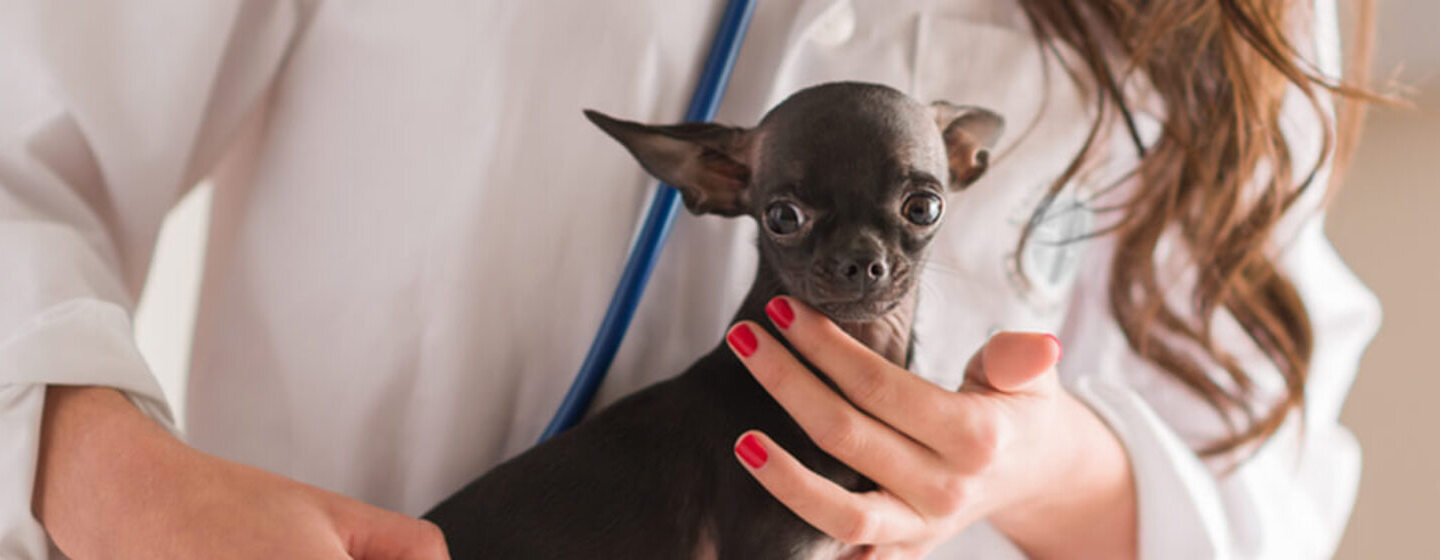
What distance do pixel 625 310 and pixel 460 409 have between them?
0.19m

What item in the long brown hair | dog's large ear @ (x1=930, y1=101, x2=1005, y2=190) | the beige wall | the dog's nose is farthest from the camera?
the beige wall

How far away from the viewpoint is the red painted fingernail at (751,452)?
1.90 ft

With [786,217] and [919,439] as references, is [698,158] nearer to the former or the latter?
[786,217]

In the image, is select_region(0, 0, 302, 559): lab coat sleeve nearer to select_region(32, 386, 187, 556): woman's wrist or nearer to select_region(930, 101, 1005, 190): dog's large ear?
select_region(32, 386, 187, 556): woman's wrist

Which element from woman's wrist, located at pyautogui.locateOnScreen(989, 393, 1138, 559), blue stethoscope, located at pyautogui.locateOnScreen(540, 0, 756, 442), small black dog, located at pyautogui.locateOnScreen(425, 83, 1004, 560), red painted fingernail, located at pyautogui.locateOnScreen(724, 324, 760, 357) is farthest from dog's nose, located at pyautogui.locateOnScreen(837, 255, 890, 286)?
woman's wrist, located at pyautogui.locateOnScreen(989, 393, 1138, 559)

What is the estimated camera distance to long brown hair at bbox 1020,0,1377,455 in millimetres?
919

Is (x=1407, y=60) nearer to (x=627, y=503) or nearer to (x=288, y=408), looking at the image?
(x=627, y=503)

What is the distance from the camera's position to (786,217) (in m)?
0.55

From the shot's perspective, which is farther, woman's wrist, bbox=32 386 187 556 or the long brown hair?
the long brown hair

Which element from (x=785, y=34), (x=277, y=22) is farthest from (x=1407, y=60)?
(x=277, y=22)

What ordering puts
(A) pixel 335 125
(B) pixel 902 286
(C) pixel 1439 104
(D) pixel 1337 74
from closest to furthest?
1. (B) pixel 902 286
2. (A) pixel 335 125
3. (D) pixel 1337 74
4. (C) pixel 1439 104

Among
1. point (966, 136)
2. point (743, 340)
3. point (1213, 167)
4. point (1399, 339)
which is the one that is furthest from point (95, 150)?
point (1399, 339)

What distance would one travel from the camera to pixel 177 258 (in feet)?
3.96

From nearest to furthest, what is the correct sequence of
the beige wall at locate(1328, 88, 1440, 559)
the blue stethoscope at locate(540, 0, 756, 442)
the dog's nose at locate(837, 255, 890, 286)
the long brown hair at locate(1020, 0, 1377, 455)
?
the dog's nose at locate(837, 255, 890, 286)
the blue stethoscope at locate(540, 0, 756, 442)
the long brown hair at locate(1020, 0, 1377, 455)
the beige wall at locate(1328, 88, 1440, 559)
